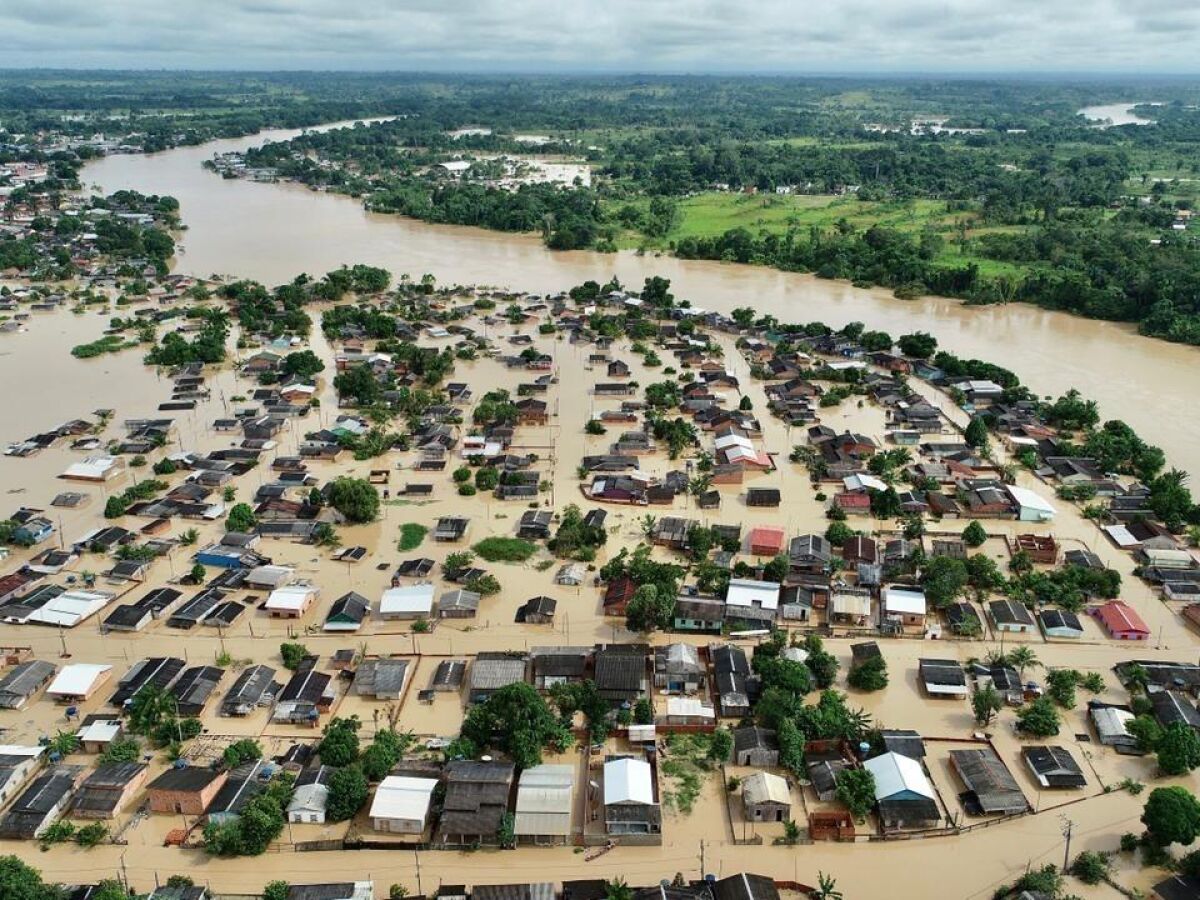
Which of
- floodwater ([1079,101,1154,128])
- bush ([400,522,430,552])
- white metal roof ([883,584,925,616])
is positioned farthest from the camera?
floodwater ([1079,101,1154,128])

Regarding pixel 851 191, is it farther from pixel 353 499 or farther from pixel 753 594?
pixel 753 594

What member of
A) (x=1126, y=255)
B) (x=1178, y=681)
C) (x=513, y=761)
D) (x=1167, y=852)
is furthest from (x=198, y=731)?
(x=1126, y=255)

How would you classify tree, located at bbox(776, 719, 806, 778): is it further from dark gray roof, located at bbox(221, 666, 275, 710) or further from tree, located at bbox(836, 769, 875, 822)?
dark gray roof, located at bbox(221, 666, 275, 710)

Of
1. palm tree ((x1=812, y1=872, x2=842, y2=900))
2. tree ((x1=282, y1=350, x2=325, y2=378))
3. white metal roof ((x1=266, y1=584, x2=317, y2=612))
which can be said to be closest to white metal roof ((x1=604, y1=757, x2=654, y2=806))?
palm tree ((x1=812, y1=872, x2=842, y2=900))

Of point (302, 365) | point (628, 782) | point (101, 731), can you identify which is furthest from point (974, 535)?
point (302, 365)

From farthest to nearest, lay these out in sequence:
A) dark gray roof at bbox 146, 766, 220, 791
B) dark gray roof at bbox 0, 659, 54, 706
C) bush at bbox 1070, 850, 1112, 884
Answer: dark gray roof at bbox 0, 659, 54, 706 < dark gray roof at bbox 146, 766, 220, 791 < bush at bbox 1070, 850, 1112, 884

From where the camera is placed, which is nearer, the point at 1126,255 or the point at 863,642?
the point at 863,642

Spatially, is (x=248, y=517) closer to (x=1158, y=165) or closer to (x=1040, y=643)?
(x=1040, y=643)
